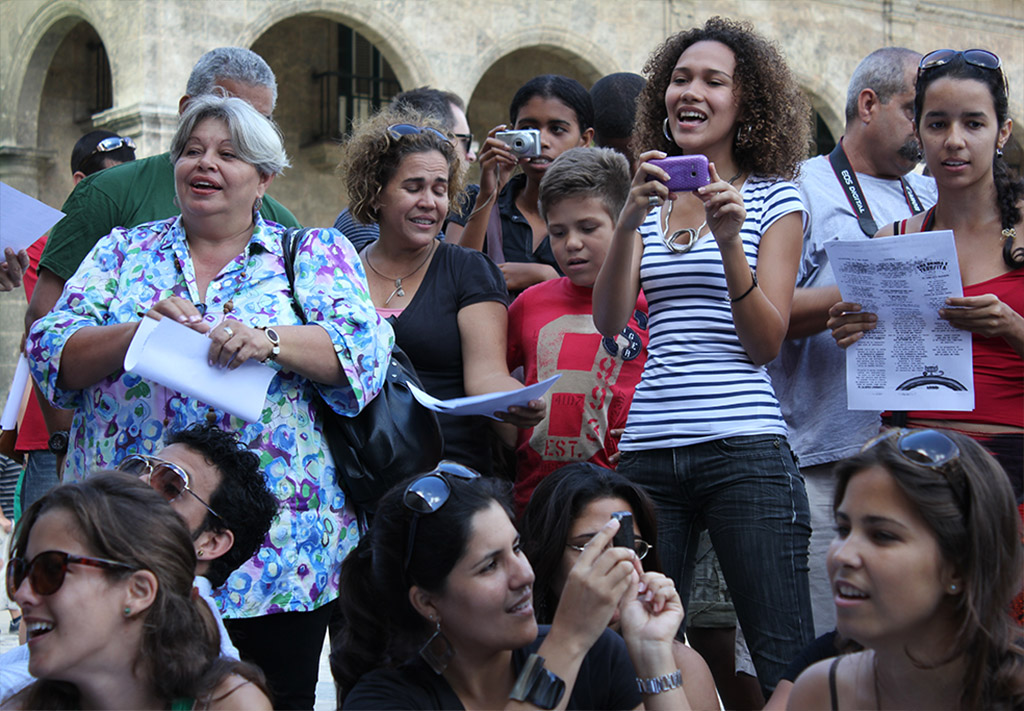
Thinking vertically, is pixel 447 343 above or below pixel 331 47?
below

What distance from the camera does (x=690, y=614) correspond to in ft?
13.7

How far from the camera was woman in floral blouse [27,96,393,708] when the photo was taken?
3209 mm

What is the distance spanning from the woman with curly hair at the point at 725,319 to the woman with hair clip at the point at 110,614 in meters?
1.35

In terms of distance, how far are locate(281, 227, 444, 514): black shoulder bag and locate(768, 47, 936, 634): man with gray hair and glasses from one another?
128 centimetres

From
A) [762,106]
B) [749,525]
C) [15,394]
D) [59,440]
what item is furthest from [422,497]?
[15,394]

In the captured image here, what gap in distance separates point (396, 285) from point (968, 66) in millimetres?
1924

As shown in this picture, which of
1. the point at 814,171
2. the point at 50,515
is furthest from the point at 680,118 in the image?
the point at 50,515

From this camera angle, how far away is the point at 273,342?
3186mm

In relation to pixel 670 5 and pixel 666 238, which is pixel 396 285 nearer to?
pixel 666 238

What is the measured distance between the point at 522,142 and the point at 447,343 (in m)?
1.19

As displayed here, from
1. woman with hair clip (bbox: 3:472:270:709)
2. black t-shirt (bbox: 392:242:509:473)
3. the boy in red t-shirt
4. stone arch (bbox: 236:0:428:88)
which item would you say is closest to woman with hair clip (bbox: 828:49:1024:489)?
the boy in red t-shirt

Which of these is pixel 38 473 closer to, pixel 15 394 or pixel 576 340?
pixel 15 394

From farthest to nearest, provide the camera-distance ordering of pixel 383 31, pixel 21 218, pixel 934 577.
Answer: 1. pixel 383 31
2. pixel 21 218
3. pixel 934 577

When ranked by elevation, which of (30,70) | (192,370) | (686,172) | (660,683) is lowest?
(660,683)
